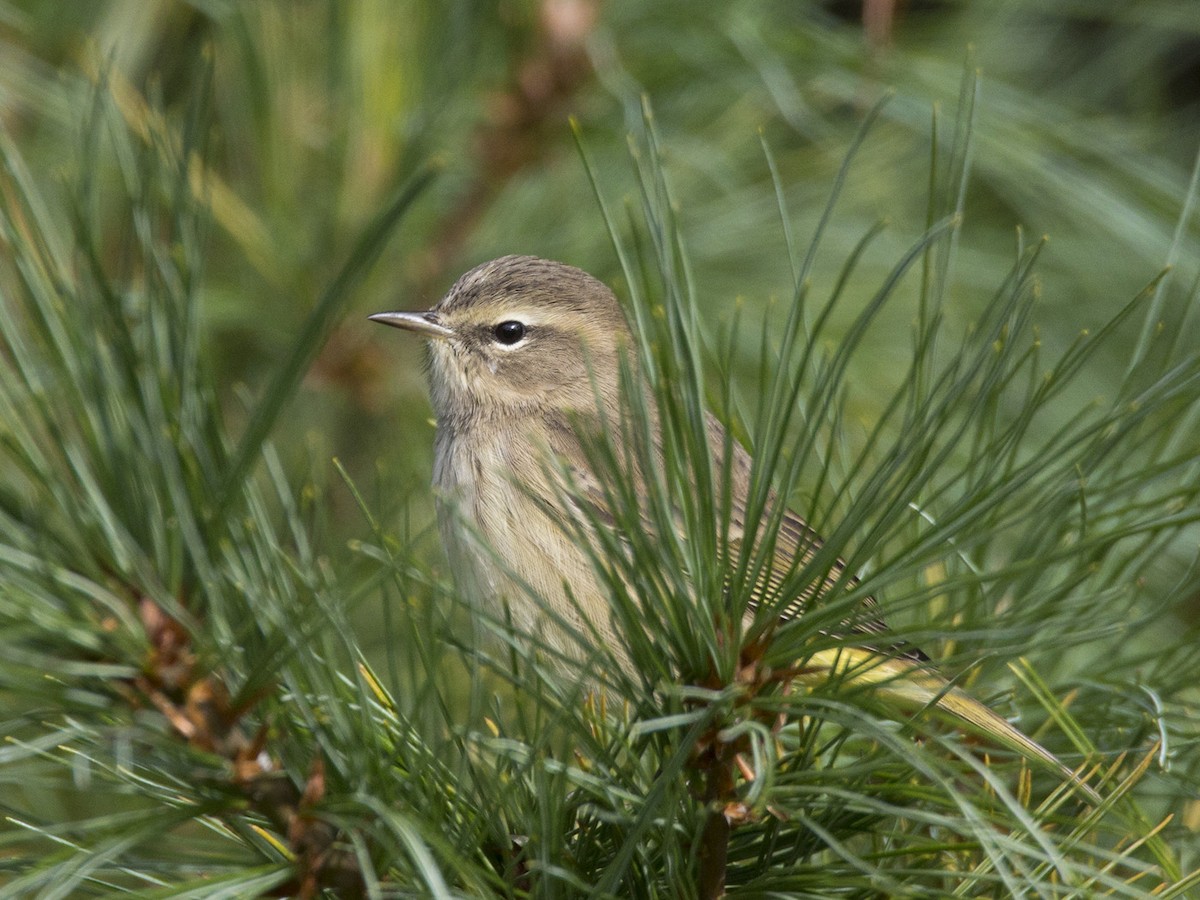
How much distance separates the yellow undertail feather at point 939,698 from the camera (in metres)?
1.52

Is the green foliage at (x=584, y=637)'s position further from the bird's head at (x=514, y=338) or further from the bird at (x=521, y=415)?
the bird's head at (x=514, y=338)

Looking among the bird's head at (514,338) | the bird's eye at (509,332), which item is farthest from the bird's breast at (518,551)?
the bird's eye at (509,332)

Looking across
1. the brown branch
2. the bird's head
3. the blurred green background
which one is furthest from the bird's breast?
the brown branch

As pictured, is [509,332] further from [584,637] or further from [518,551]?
[584,637]

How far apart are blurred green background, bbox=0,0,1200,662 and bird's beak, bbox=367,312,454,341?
0.31 ft

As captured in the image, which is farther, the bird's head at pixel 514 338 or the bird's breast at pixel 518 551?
the bird's head at pixel 514 338

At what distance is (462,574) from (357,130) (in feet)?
3.24

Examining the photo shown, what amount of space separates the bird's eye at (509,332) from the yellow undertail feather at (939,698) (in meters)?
1.35

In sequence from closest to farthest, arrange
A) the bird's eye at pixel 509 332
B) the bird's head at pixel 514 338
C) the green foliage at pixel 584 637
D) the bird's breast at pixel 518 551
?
1. the green foliage at pixel 584 637
2. the bird's breast at pixel 518 551
3. the bird's head at pixel 514 338
4. the bird's eye at pixel 509 332

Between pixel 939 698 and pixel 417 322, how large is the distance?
5.52 ft

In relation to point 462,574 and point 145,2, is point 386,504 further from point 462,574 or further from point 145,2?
point 145,2

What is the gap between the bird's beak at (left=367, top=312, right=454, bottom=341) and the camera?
9.26 feet

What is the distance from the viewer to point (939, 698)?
1513mm

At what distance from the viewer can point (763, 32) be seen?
9.53 feet
